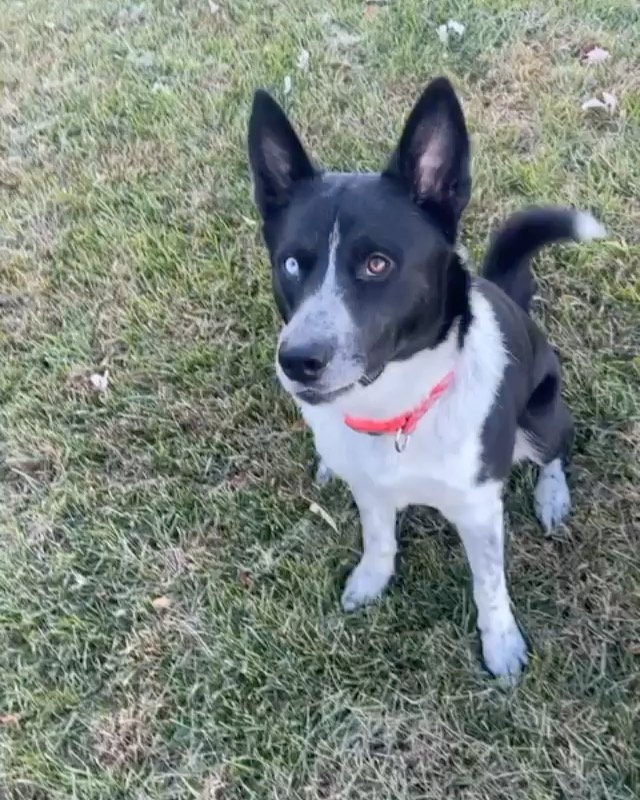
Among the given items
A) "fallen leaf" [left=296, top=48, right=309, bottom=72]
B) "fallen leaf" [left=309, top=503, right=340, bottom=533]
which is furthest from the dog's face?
"fallen leaf" [left=296, top=48, right=309, bottom=72]

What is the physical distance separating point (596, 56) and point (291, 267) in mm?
2770

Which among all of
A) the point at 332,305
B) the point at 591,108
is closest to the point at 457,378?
the point at 332,305

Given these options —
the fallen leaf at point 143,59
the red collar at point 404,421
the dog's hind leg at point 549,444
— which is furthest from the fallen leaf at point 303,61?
the red collar at point 404,421

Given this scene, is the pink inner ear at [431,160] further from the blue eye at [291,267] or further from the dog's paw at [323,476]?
the dog's paw at [323,476]

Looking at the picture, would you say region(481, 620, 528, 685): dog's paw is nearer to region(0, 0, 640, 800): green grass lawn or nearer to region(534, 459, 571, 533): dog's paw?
region(0, 0, 640, 800): green grass lawn

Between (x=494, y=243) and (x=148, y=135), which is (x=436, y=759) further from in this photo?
(x=148, y=135)

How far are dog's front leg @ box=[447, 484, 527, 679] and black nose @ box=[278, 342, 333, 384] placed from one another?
21.1 inches

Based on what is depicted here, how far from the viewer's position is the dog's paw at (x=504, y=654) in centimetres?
240

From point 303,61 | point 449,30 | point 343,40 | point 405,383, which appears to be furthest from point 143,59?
point 405,383

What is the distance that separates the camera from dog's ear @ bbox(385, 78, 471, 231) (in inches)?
73.5

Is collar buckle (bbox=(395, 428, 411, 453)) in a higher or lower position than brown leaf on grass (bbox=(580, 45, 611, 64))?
lower

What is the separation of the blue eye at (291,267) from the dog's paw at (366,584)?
93 cm

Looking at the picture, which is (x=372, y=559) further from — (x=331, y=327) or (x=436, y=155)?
(x=436, y=155)

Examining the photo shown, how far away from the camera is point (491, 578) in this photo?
92.1 inches
